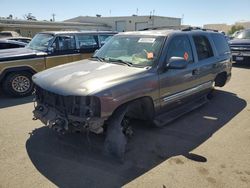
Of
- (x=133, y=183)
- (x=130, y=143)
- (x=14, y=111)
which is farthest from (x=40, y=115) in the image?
(x=14, y=111)

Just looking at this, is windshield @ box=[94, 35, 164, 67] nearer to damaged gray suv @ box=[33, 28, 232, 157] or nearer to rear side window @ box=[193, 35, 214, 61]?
damaged gray suv @ box=[33, 28, 232, 157]

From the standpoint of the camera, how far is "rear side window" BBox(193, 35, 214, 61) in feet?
18.0

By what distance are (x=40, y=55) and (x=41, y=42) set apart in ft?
2.83

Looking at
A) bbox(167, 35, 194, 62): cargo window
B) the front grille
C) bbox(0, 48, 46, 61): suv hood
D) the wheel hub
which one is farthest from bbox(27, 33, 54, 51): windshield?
bbox(167, 35, 194, 62): cargo window

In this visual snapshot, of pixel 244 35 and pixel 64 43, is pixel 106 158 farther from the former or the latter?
pixel 244 35

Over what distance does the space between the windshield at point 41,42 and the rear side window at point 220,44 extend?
487 cm

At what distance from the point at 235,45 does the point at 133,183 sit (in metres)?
11.3

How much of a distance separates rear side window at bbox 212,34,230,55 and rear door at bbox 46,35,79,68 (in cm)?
436

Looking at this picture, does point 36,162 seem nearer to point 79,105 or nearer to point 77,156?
point 77,156

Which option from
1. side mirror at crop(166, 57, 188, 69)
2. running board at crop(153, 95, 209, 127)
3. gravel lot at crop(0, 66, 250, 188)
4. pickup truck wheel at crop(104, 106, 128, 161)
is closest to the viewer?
gravel lot at crop(0, 66, 250, 188)

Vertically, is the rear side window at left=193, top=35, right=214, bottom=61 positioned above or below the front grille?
above

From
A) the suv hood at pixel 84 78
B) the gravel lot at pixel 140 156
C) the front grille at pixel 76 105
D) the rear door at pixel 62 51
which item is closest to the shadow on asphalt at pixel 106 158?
the gravel lot at pixel 140 156

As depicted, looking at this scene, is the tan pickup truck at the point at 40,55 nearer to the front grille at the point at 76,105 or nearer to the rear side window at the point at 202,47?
the front grille at the point at 76,105

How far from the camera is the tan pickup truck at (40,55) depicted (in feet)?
23.2
